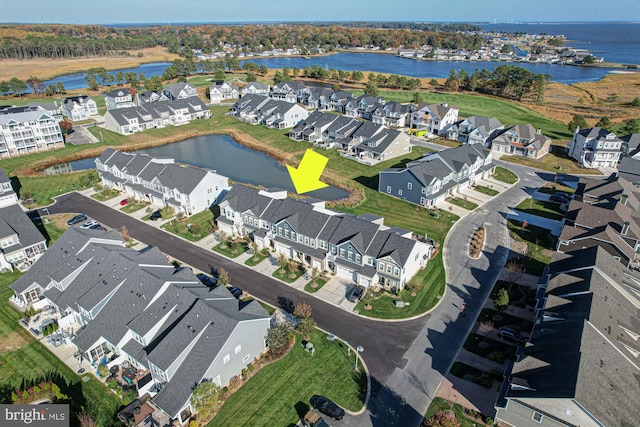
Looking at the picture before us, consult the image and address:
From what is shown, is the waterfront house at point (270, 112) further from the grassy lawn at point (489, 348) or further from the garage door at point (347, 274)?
the grassy lawn at point (489, 348)

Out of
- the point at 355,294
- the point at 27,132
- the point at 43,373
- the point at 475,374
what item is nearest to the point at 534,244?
the point at 475,374

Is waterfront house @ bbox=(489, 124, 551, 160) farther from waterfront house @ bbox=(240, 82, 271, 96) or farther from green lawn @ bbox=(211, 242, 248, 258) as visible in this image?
waterfront house @ bbox=(240, 82, 271, 96)

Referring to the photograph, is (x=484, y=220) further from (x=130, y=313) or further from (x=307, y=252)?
(x=130, y=313)

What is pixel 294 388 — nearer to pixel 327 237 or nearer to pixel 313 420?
pixel 313 420

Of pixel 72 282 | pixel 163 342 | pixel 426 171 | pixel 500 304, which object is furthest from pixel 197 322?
pixel 426 171

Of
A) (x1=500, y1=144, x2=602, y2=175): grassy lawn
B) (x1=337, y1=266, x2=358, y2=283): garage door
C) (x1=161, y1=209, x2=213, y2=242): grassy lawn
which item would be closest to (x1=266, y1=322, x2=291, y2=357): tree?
(x1=337, y1=266, x2=358, y2=283): garage door
